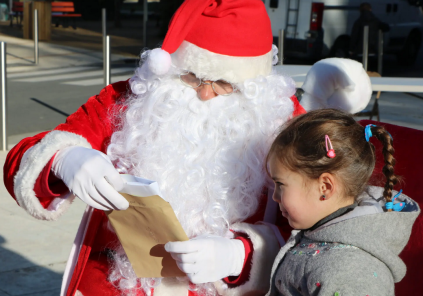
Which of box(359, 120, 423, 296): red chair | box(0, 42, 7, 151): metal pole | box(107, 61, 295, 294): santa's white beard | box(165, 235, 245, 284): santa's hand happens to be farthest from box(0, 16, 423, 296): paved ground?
box(359, 120, 423, 296): red chair

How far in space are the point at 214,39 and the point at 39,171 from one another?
2.56 feet

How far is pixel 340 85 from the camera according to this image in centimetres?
285

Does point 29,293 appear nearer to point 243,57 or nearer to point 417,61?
point 243,57

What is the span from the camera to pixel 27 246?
3.87 metres

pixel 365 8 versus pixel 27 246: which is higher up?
pixel 365 8

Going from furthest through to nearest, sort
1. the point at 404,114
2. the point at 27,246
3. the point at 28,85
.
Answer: the point at 28,85, the point at 404,114, the point at 27,246

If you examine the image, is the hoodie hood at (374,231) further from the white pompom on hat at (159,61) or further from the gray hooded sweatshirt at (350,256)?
the white pompom on hat at (159,61)

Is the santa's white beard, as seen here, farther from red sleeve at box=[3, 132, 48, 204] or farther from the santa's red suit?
red sleeve at box=[3, 132, 48, 204]

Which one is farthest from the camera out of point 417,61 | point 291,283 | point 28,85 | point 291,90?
point 417,61

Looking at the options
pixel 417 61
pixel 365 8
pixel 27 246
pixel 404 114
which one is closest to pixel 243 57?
pixel 27 246

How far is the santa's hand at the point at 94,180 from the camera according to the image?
1697mm

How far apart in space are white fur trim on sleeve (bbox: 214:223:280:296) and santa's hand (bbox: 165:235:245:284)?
0.16 feet

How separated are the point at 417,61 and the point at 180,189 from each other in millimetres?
14137

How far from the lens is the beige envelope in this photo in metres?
1.67
